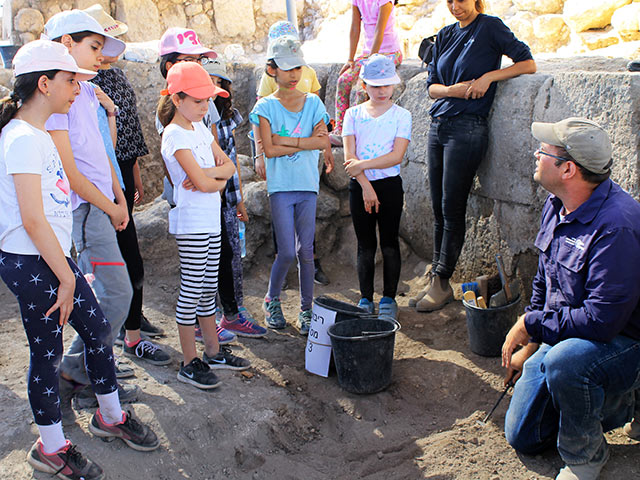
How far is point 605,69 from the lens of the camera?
4254 millimetres

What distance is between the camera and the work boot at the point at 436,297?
4504mm

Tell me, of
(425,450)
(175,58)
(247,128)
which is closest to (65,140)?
(175,58)

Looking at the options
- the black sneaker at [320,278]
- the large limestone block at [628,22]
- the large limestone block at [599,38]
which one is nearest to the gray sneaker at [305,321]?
the black sneaker at [320,278]

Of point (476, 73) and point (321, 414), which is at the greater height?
point (476, 73)

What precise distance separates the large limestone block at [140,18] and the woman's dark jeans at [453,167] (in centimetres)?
1137

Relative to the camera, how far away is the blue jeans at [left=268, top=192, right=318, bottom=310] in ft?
13.4

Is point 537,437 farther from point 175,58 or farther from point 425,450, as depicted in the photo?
point 175,58

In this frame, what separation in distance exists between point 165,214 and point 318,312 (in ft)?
7.00

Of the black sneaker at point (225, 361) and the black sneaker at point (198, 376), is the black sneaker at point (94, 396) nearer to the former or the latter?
the black sneaker at point (198, 376)

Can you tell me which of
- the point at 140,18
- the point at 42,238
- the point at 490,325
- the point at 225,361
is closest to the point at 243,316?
the point at 225,361

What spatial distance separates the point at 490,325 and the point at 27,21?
11.7 metres

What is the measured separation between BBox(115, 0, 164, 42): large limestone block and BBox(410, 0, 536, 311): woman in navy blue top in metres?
11.3

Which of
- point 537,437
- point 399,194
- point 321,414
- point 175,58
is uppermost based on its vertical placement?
point 175,58

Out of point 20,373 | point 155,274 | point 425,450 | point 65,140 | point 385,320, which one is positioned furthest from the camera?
point 155,274
